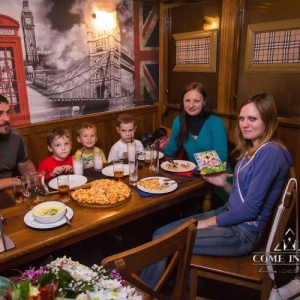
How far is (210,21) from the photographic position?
3.13 m

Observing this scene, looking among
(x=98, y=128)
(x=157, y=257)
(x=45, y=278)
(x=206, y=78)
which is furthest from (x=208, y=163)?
(x=98, y=128)

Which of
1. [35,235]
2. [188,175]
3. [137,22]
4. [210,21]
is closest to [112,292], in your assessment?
[35,235]

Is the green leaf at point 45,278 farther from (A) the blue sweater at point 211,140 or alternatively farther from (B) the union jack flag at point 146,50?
(B) the union jack flag at point 146,50

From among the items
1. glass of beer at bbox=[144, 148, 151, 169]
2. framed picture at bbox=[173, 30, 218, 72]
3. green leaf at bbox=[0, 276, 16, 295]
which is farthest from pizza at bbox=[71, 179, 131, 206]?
framed picture at bbox=[173, 30, 218, 72]

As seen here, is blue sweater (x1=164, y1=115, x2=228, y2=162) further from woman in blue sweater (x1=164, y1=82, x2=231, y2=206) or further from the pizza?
the pizza

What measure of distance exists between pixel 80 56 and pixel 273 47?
74.2 inches

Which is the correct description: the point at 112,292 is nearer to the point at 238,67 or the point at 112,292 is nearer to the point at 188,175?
the point at 188,175

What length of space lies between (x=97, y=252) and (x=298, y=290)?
1483 mm

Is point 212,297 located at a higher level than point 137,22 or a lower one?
lower

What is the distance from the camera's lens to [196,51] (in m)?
3.35

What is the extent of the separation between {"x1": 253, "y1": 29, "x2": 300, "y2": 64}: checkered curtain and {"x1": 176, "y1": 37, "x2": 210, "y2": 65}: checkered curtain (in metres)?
0.59

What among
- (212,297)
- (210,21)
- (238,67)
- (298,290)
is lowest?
(212,297)

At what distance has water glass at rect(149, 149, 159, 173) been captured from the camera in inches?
83.5

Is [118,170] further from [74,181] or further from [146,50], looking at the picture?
[146,50]
